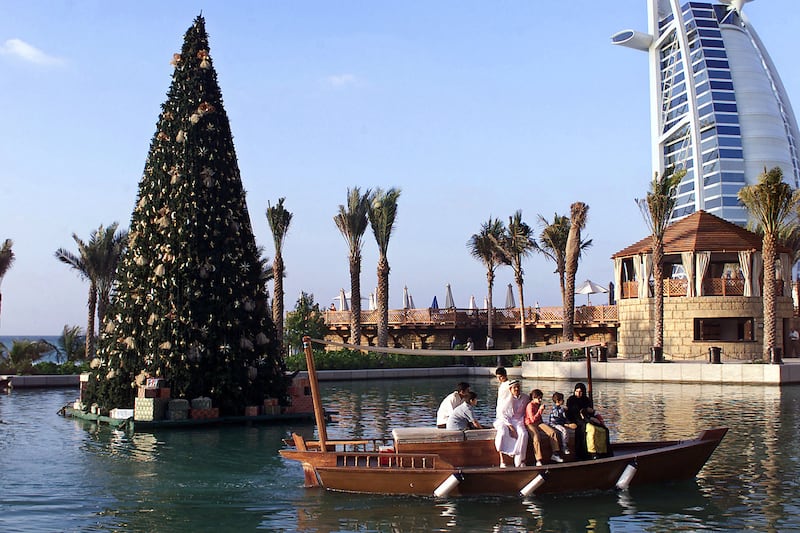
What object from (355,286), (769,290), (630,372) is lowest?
(630,372)

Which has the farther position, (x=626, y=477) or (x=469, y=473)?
(x=626, y=477)

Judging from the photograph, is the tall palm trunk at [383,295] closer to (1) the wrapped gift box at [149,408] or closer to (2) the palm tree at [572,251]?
(2) the palm tree at [572,251]

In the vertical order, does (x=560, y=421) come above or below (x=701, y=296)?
below

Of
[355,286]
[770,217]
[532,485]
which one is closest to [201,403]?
[532,485]

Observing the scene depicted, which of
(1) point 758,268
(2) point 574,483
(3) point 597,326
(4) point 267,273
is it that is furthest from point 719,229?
(2) point 574,483

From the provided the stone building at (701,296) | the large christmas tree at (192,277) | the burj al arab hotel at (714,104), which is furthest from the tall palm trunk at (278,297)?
the burj al arab hotel at (714,104)

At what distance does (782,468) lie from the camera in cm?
1542

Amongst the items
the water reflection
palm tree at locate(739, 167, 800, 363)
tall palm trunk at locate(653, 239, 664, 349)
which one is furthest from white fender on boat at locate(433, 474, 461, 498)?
tall palm trunk at locate(653, 239, 664, 349)

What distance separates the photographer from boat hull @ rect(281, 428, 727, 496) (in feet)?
43.2

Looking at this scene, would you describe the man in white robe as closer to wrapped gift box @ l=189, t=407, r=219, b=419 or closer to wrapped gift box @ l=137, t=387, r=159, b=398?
wrapped gift box @ l=189, t=407, r=219, b=419

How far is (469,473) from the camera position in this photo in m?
13.1

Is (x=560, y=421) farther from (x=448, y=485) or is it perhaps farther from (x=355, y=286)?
(x=355, y=286)

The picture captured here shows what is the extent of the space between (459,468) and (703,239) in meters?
35.8

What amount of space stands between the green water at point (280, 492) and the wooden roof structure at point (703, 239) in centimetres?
2301
